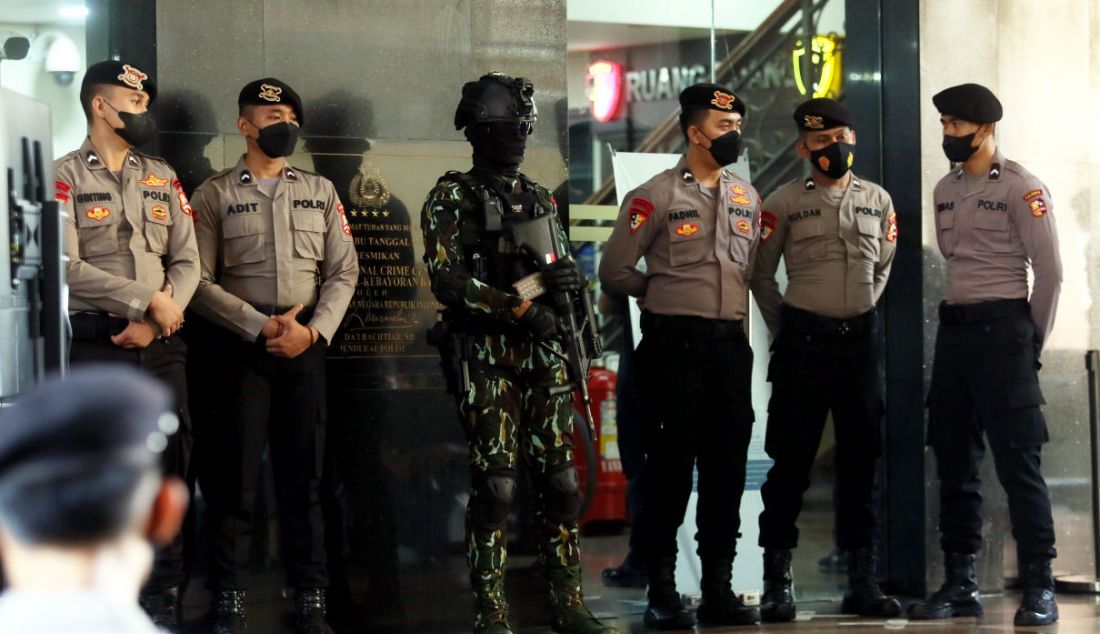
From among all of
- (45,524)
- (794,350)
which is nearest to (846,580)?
(794,350)

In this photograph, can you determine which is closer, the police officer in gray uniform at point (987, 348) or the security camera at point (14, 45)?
the security camera at point (14, 45)

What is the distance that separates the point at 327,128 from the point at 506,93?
85cm

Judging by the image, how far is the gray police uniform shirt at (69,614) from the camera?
109 centimetres

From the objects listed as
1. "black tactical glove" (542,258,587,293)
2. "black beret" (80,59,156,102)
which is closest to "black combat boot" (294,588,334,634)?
"black tactical glove" (542,258,587,293)

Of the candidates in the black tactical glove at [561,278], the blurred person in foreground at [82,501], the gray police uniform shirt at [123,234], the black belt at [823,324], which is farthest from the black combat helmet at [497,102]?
the blurred person in foreground at [82,501]

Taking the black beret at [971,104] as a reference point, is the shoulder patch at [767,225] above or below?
below

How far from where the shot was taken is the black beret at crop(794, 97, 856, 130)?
5852 millimetres

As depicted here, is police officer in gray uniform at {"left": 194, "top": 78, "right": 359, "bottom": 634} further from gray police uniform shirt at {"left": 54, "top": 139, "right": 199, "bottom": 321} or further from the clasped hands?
gray police uniform shirt at {"left": 54, "top": 139, "right": 199, "bottom": 321}

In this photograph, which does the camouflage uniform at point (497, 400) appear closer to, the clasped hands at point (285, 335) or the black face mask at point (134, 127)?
the clasped hands at point (285, 335)

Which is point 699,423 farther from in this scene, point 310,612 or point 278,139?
point 278,139

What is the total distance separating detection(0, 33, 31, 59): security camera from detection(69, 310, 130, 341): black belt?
3.56 feet

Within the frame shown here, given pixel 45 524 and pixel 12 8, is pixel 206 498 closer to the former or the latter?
pixel 12 8

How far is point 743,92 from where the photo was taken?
7262 millimetres

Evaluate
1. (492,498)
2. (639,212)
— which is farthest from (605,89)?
(492,498)
